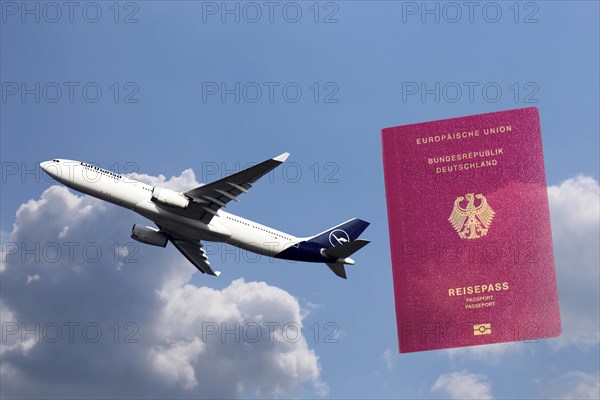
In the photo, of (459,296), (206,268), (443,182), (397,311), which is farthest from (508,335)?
(206,268)

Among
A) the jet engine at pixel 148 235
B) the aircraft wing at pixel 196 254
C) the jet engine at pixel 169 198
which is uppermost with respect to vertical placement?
the jet engine at pixel 169 198

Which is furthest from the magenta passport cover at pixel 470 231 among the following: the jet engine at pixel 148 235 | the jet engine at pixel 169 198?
the jet engine at pixel 148 235

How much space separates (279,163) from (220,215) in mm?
9800

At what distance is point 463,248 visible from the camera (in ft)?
223

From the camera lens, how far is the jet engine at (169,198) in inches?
2494

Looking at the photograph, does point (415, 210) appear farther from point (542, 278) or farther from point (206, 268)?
point (206, 268)

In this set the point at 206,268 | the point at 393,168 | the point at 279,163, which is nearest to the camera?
the point at 279,163

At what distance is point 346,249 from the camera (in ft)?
224

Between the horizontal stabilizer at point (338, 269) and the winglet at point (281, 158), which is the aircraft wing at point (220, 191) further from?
the horizontal stabilizer at point (338, 269)

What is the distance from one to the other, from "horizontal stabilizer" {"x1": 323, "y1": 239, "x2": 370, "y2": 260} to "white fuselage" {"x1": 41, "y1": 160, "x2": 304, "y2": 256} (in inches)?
130

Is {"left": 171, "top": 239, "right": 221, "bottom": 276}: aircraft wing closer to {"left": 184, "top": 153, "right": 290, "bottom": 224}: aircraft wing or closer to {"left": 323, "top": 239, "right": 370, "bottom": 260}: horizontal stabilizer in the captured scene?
{"left": 184, "top": 153, "right": 290, "bottom": 224}: aircraft wing

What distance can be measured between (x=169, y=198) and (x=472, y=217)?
25045mm

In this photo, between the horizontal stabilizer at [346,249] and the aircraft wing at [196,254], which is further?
the aircraft wing at [196,254]

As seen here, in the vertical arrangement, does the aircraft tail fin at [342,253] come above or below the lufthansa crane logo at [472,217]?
below
